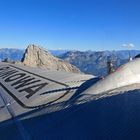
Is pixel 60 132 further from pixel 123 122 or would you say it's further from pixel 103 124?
pixel 123 122

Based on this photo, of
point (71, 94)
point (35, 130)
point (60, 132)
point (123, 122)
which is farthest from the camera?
point (71, 94)

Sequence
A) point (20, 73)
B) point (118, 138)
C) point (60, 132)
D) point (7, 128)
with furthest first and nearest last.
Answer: point (20, 73)
point (7, 128)
point (60, 132)
point (118, 138)

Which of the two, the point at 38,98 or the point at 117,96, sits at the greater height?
the point at 117,96

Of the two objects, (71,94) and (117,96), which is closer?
(117,96)

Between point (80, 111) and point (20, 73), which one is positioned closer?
point (80, 111)

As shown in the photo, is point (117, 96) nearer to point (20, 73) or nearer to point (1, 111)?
point (1, 111)

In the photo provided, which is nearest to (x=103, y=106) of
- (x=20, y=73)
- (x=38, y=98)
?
(x=38, y=98)

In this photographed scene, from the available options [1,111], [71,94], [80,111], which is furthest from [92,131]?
[1,111]
